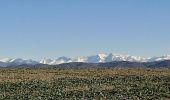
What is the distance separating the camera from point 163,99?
147 ft

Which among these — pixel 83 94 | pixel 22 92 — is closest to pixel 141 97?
pixel 83 94

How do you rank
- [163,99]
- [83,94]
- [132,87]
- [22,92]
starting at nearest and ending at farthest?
1. [163,99]
2. [83,94]
3. [22,92]
4. [132,87]

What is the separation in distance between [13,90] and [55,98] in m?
10.4

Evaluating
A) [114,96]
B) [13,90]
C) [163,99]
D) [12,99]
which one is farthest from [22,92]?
[163,99]

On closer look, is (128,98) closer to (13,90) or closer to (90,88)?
(90,88)

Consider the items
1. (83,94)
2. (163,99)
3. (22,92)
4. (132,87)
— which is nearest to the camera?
(163,99)

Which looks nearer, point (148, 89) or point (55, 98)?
point (55, 98)

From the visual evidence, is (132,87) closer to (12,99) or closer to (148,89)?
(148,89)

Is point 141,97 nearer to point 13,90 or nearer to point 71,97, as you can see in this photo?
point 71,97

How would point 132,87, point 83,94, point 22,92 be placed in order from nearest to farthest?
point 83,94 < point 22,92 < point 132,87

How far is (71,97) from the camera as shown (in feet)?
152

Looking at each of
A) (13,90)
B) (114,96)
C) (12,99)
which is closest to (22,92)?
(13,90)

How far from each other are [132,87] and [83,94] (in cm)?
985

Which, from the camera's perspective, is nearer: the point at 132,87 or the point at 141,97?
the point at 141,97
